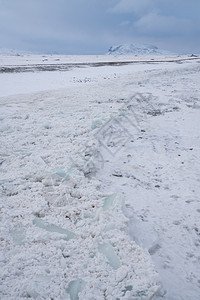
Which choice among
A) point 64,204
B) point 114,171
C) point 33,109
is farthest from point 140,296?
point 33,109

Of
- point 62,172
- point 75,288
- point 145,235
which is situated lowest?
point 145,235

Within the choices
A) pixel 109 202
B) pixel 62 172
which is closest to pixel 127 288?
pixel 109 202

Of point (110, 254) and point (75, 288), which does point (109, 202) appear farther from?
point (75, 288)

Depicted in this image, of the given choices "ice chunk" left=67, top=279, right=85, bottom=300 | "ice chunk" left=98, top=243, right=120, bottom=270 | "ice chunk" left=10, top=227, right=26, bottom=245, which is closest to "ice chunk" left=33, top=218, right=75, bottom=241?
→ "ice chunk" left=10, top=227, right=26, bottom=245

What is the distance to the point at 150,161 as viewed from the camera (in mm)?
3467

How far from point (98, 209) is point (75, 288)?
2.51ft

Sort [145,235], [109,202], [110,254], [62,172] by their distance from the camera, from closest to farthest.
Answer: [110,254] → [145,235] → [109,202] → [62,172]

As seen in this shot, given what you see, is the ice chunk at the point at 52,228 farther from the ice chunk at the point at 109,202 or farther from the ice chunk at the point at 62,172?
the ice chunk at the point at 62,172

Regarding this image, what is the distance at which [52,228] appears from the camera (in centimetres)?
192

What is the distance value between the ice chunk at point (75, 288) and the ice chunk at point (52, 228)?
0.38m

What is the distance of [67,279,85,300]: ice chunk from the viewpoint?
1415mm

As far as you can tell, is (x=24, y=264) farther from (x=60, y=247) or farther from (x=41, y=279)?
(x=60, y=247)

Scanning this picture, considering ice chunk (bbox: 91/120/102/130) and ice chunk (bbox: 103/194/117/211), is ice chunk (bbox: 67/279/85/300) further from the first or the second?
ice chunk (bbox: 91/120/102/130)

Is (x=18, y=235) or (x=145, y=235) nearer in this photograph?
(x=18, y=235)
